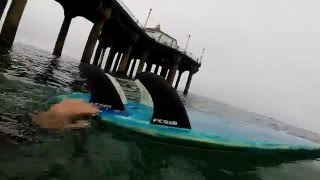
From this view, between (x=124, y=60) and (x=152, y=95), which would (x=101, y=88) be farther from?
(x=124, y=60)

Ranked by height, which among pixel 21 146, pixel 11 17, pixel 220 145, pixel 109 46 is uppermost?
pixel 109 46

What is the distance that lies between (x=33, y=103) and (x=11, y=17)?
15.4m

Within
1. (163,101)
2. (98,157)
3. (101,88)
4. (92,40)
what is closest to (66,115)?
(101,88)

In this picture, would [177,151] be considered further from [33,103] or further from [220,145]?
[33,103]

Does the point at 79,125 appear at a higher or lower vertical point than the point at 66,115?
lower

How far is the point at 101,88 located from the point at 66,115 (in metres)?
1.50

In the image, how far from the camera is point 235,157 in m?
8.73

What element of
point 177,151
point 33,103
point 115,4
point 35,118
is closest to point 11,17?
point 115,4

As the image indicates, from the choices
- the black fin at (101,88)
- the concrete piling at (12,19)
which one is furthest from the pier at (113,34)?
the black fin at (101,88)

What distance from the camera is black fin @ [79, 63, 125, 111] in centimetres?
870

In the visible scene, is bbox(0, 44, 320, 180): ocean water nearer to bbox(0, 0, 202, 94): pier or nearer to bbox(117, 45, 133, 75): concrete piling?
bbox(0, 0, 202, 94): pier

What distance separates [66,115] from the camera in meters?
7.70

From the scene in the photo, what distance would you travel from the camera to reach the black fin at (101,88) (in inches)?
343

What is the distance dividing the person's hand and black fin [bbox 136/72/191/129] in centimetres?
164
